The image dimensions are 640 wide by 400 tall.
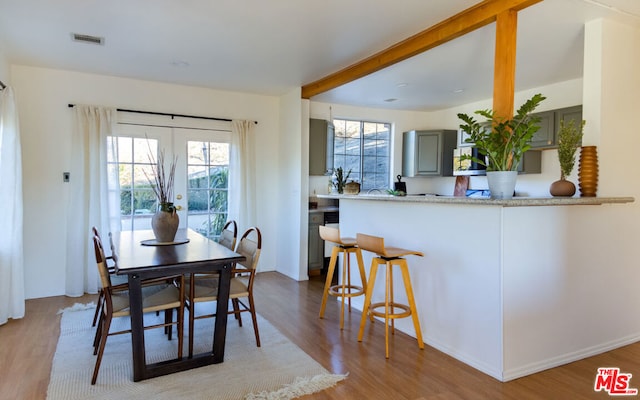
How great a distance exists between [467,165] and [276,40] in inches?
139

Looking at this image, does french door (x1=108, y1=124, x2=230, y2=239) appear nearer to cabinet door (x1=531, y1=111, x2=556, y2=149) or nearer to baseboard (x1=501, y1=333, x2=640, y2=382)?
baseboard (x1=501, y1=333, x2=640, y2=382)

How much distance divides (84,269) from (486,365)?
4.10 metres

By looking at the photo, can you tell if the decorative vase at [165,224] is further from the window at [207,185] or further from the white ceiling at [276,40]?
the window at [207,185]

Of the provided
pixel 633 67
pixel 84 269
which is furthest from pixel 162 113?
pixel 633 67

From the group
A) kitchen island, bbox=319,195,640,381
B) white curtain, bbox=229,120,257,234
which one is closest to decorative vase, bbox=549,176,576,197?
kitchen island, bbox=319,195,640,381

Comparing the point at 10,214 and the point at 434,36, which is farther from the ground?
the point at 434,36

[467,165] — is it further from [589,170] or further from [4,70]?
[4,70]

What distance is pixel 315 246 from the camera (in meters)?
5.17

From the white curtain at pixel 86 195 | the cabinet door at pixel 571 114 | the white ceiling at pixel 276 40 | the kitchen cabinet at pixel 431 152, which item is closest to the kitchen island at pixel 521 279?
the white ceiling at pixel 276 40

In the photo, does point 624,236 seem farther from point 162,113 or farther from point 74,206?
point 74,206

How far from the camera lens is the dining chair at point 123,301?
231 centimetres

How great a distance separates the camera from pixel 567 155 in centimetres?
277

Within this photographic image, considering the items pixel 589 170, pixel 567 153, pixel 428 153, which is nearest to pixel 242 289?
pixel 567 153

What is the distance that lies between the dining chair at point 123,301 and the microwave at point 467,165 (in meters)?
4.21
